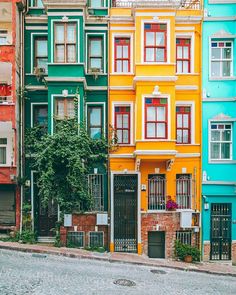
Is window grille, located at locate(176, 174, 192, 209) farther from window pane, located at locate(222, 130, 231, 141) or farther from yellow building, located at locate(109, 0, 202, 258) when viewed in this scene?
window pane, located at locate(222, 130, 231, 141)

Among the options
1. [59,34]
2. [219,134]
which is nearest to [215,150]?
[219,134]

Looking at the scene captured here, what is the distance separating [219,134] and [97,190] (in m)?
→ 6.64

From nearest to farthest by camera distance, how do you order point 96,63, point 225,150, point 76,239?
point 76,239
point 225,150
point 96,63

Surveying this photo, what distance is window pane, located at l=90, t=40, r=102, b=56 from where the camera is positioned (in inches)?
719

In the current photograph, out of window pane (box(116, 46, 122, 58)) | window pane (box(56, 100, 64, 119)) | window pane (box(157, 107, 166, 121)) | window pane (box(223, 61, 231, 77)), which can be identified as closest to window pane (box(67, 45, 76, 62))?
window pane (box(56, 100, 64, 119))

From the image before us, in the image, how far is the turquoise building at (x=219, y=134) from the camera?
17594 millimetres

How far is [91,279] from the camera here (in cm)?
1209

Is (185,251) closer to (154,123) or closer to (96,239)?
(96,239)

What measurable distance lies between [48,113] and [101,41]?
15.1 feet

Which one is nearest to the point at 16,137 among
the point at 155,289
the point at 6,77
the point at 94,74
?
the point at 6,77

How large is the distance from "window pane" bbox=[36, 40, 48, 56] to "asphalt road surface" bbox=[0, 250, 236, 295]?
9653mm

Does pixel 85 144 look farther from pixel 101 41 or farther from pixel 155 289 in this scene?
pixel 155 289

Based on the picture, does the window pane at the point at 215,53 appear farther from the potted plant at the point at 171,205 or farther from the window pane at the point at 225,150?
the potted plant at the point at 171,205

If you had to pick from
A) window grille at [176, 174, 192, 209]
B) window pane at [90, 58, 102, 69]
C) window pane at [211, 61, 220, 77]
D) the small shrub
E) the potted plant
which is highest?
window pane at [90, 58, 102, 69]
